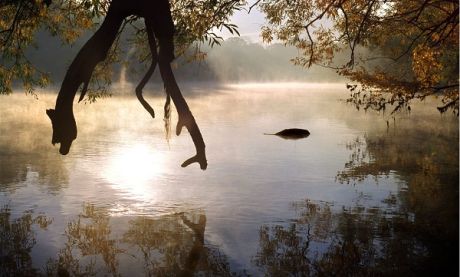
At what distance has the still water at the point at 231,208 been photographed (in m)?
14.4

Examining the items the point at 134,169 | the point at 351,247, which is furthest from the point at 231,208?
the point at 134,169

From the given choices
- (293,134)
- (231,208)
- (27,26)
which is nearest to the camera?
(27,26)

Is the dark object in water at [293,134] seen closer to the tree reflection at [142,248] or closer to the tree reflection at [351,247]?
the tree reflection at [351,247]

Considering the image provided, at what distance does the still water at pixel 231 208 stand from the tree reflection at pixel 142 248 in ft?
0.15

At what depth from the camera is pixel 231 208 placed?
20.2m

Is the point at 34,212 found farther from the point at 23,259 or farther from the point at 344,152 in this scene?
the point at 344,152

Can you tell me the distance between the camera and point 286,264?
14141 mm

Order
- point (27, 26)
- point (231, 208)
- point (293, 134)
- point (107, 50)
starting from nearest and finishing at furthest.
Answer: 1. point (107, 50)
2. point (27, 26)
3. point (231, 208)
4. point (293, 134)

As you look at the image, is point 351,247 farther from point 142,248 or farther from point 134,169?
point 134,169

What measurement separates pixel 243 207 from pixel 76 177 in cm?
871

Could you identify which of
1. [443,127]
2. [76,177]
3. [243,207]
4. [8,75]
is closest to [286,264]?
[243,207]

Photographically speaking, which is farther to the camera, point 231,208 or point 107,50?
point 231,208

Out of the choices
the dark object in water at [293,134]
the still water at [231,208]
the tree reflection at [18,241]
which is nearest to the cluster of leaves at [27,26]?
the still water at [231,208]

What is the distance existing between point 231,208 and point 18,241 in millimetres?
7227
